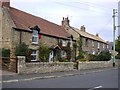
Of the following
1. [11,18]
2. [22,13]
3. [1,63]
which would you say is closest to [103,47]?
[22,13]

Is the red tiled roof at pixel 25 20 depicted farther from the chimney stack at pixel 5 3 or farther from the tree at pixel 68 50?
the tree at pixel 68 50

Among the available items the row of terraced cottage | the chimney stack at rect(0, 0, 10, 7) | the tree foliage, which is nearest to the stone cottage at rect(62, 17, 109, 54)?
the row of terraced cottage

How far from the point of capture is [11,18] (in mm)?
35688

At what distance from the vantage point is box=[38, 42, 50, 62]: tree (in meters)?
38.8

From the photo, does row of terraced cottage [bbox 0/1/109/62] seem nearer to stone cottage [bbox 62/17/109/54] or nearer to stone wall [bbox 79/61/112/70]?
stone wall [bbox 79/61/112/70]

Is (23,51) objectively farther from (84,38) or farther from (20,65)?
(84,38)

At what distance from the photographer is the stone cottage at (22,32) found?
1388 inches

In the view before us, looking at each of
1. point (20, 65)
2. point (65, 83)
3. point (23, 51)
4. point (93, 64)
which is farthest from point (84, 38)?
point (65, 83)

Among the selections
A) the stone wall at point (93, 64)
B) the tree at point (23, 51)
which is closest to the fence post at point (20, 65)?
the tree at point (23, 51)


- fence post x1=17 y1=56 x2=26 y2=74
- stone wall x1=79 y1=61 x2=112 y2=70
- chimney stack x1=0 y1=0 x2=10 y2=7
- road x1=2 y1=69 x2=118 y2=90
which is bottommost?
road x1=2 y1=69 x2=118 y2=90

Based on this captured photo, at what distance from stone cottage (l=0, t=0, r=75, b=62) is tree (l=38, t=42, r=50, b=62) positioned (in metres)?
0.53

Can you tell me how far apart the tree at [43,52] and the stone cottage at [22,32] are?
533 millimetres

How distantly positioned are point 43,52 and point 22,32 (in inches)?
183

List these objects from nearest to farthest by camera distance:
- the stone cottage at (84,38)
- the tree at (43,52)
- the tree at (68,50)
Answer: the tree at (43,52) → the tree at (68,50) → the stone cottage at (84,38)
